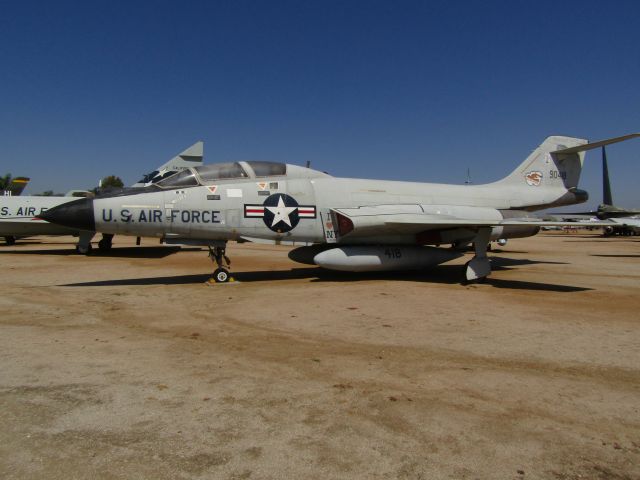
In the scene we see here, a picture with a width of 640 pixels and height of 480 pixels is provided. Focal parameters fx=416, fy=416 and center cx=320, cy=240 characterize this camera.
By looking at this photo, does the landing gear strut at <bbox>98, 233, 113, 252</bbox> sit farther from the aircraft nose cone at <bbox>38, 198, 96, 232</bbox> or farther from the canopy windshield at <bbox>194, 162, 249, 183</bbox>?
the canopy windshield at <bbox>194, 162, 249, 183</bbox>

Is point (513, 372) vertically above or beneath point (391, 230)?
A: beneath

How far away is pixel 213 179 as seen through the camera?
988 cm

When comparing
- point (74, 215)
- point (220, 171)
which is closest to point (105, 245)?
point (74, 215)

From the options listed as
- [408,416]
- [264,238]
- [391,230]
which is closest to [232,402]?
[408,416]

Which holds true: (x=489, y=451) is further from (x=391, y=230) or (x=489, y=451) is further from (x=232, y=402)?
(x=391, y=230)

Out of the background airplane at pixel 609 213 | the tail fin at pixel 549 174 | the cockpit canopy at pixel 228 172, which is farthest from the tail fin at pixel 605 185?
the cockpit canopy at pixel 228 172

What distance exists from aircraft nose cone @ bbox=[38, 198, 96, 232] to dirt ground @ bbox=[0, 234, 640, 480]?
5.17ft

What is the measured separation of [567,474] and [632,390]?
6.24 feet

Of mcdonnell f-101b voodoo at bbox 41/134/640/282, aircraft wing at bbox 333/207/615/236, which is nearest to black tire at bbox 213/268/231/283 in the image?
mcdonnell f-101b voodoo at bbox 41/134/640/282

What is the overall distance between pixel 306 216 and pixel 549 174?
9835 millimetres

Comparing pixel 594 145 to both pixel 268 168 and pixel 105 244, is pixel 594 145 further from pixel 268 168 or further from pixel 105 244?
pixel 105 244

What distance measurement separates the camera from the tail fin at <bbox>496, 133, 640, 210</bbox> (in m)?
14.6

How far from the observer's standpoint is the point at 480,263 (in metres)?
10.4

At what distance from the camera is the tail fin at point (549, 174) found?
1464 cm
